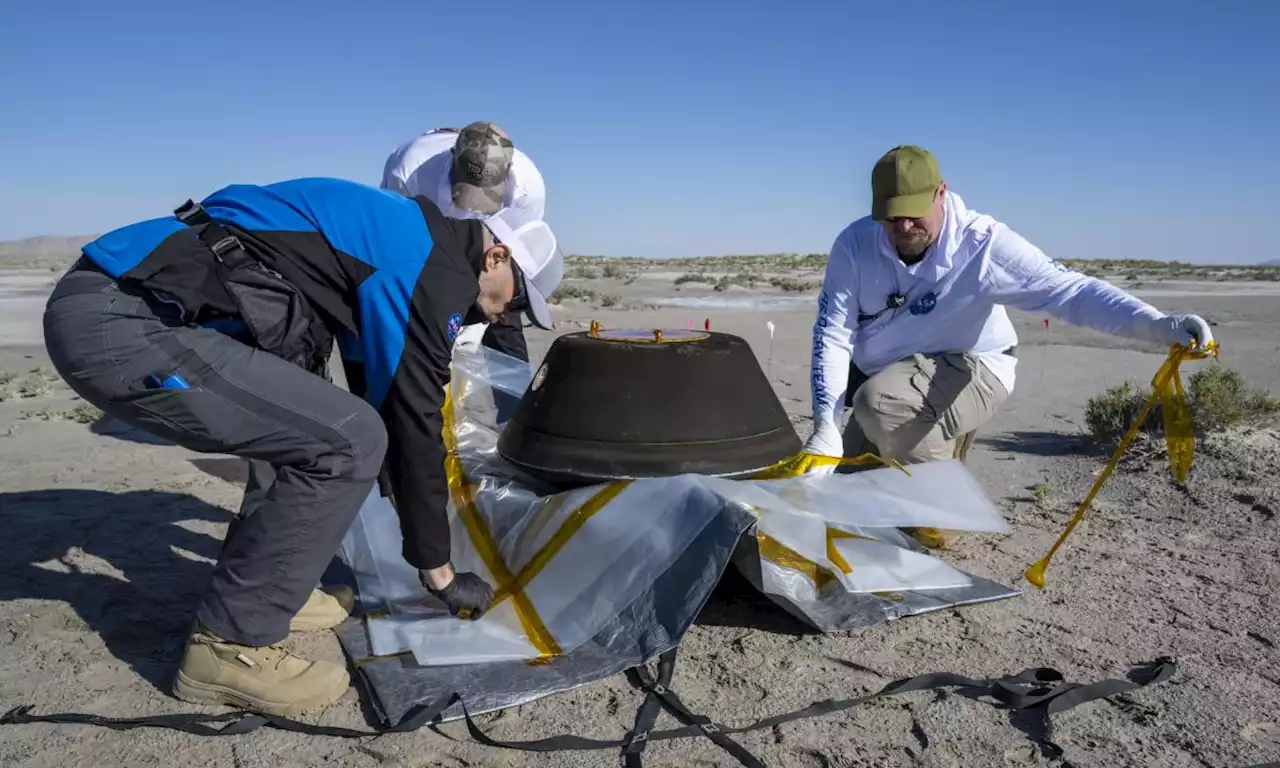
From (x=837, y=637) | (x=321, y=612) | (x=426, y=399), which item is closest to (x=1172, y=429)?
(x=837, y=637)

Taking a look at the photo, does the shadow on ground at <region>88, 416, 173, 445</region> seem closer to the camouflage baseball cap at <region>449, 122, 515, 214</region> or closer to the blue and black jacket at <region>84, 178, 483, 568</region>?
the camouflage baseball cap at <region>449, 122, 515, 214</region>

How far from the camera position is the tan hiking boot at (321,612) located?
11.2 feet

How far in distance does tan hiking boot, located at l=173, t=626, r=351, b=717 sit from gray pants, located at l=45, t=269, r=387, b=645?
0.19ft

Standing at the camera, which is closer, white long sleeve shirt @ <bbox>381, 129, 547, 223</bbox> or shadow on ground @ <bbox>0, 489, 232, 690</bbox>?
shadow on ground @ <bbox>0, 489, 232, 690</bbox>

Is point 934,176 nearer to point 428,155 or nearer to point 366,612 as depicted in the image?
point 428,155

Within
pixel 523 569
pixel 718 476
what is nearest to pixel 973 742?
pixel 718 476

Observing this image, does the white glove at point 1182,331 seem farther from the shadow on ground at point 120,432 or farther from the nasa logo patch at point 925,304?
the shadow on ground at point 120,432

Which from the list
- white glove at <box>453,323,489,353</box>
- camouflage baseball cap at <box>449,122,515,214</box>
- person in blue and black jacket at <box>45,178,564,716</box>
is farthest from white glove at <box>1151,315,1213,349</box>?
white glove at <box>453,323,489,353</box>

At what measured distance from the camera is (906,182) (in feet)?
13.1

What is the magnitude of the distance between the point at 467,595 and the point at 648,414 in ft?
2.90

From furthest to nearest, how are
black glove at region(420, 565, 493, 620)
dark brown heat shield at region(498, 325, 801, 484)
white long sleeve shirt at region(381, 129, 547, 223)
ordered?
white long sleeve shirt at region(381, 129, 547, 223)
dark brown heat shield at region(498, 325, 801, 484)
black glove at region(420, 565, 493, 620)

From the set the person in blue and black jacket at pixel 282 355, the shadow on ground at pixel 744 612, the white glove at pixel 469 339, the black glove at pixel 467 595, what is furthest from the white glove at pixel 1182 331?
the white glove at pixel 469 339

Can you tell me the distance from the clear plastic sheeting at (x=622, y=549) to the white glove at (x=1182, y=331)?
895mm

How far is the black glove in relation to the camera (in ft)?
10.3
